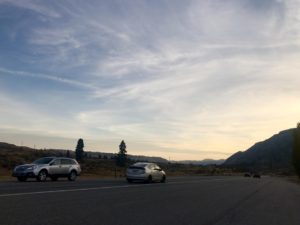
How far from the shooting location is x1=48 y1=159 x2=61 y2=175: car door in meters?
34.9

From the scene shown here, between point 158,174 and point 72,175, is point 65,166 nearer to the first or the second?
point 72,175

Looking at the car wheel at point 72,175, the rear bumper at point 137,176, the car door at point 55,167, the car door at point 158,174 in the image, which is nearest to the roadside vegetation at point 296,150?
the car door at point 158,174

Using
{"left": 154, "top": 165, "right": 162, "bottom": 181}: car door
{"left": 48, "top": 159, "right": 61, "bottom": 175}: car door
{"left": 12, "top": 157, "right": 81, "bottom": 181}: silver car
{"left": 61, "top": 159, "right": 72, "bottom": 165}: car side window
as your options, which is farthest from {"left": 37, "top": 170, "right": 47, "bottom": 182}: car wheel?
{"left": 154, "top": 165, "right": 162, "bottom": 181}: car door

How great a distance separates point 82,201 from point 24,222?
5899 mm

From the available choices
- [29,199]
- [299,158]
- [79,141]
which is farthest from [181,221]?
[79,141]

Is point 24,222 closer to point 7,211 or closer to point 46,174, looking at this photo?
point 7,211

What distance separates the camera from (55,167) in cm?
3538

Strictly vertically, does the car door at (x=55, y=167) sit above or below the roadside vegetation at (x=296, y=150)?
below

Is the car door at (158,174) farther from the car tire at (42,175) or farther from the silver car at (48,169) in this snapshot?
the car tire at (42,175)

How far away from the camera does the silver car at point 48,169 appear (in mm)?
33406

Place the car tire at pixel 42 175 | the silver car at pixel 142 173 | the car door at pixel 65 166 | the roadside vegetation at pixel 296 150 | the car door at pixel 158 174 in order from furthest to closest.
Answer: the roadside vegetation at pixel 296 150
the car door at pixel 158 174
the silver car at pixel 142 173
the car door at pixel 65 166
the car tire at pixel 42 175

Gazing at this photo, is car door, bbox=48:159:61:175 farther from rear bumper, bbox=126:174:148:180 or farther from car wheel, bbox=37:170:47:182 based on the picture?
rear bumper, bbox=126:174:148:180

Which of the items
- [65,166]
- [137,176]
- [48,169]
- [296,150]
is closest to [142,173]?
[137,176]

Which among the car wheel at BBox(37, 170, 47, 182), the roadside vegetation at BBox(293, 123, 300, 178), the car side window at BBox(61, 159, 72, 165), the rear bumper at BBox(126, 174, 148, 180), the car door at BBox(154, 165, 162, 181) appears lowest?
the car wheel at BBox(37, 170, 47, 182)
